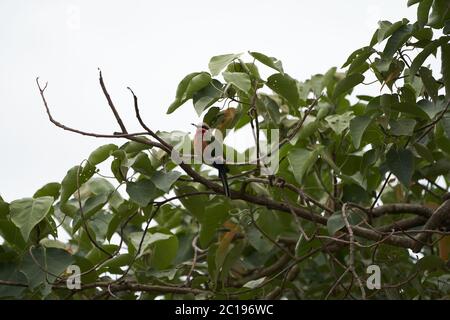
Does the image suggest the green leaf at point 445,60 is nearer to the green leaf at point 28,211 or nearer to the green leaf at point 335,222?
the green leaf at point 335,222

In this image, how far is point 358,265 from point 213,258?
0.42 m

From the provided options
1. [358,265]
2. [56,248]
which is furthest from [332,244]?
[56,248]

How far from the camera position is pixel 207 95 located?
129 centimetres

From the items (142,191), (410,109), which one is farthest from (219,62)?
(410,109)

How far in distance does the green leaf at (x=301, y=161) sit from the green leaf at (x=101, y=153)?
1.21 ft

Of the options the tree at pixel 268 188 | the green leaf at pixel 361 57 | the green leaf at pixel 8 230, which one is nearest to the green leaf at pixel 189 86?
the tree at pixel 268 188

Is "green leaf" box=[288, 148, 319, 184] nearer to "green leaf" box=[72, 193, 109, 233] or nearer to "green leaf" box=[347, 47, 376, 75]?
"green leaf" box=[347, 47, 376, 75]

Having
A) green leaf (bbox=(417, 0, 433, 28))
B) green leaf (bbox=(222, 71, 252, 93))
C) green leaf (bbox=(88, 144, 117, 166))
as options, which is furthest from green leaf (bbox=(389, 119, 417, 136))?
green leaf (bbox=(88, 144, 117, 166))

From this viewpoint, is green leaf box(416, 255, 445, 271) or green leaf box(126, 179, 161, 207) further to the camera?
green leaf box(416, 255, 445, 271)

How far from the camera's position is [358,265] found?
186 cm

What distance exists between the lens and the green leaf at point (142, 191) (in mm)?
A: 1317

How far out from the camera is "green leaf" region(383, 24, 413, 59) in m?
1.34

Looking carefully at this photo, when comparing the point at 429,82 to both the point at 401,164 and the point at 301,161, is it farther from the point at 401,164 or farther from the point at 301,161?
the point at 301,161
